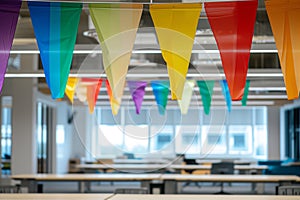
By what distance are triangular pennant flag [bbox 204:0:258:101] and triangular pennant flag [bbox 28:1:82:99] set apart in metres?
1.24

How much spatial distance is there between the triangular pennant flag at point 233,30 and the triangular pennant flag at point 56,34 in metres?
1.24

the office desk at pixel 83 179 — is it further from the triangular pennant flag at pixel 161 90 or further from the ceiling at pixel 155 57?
the ceiling at pixel 155 57

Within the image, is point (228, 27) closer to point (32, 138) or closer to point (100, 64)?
point (100, 64)

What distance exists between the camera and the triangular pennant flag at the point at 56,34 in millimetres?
5730

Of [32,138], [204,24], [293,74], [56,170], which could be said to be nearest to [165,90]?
[204,24]

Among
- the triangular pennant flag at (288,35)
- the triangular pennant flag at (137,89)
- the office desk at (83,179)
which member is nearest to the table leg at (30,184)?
the office desk at (83,179)

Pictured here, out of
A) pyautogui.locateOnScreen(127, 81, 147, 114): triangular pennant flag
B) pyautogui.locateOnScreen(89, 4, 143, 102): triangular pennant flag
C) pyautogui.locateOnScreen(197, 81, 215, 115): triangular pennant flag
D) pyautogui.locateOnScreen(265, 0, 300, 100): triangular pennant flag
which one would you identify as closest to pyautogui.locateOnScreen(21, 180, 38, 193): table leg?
Result: pyautogui.locateOnScreen(127, 81, 147, 114): triangular pennant flag

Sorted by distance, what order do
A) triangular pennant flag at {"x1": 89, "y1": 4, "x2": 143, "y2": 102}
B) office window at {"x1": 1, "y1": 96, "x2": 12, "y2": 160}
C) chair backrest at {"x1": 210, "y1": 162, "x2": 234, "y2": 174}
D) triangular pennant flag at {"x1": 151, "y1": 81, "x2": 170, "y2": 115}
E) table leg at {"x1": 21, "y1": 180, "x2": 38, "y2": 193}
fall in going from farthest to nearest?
office window at {"x1": 1, "y1": 96, "x2": 12, "y2": 160} < chair backrest at {"x1": 210, "y1": 162, "x2": 234, "y2": 174} < triangular pennant flag at {"x1": 151, "y1": 81, "x2": 170, "y2": 115} < table leg at {"x1": 21, "y1": 180, "x2": 38, "y2": 193} < triangular pennant flag at {"x1": 89, "y1": 4, "x2": 143, "y2": 102}

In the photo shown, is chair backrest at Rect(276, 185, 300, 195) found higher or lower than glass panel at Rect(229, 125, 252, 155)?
lower

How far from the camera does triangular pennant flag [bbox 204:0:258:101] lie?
18.3 ft

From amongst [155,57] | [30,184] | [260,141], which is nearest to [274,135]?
[260,141]

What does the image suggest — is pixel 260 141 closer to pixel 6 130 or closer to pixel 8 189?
pixel 6 130

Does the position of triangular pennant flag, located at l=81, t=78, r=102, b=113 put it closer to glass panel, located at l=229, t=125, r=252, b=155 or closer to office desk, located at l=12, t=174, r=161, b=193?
office desk, located at l=12, t=174, r=161, b=193

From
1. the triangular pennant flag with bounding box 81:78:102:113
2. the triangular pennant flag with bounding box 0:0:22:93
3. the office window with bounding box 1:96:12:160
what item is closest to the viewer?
the triangular pennant flag with bounding box 0:0:22:93
